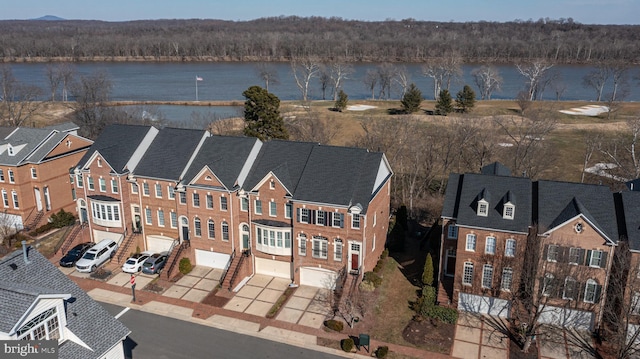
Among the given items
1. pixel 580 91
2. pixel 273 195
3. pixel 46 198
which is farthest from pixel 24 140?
pixel 580 91

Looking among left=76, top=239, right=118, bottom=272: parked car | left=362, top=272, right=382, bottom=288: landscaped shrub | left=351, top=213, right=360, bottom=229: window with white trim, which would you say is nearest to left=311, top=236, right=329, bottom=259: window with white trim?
left=351, top=213, right=360, bottom=229: window with white trim

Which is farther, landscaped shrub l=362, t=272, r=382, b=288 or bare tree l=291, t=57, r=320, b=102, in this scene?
bare tree l=291, t=57, r=320, b=102

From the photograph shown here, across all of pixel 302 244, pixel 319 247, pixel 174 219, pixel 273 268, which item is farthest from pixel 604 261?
pixel 174 219

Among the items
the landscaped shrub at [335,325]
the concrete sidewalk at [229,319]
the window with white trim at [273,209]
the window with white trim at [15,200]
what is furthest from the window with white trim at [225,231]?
the window with white trim at [15,200]

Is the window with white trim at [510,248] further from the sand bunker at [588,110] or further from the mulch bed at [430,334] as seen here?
the sand bunker at [588,110]

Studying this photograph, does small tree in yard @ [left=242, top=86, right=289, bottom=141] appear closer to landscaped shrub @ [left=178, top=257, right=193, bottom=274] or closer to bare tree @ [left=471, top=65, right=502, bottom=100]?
landscaped shrub @ [left=178, top=257, right=193, bottom=274]

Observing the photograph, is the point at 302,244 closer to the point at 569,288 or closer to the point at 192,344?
the point at 192,344
